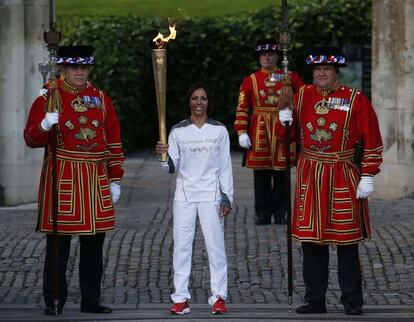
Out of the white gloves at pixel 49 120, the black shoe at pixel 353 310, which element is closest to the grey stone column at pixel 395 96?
the black shoe at pixel 353 310

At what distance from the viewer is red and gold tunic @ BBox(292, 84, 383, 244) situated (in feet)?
33.7

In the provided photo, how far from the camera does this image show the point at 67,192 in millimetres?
10375

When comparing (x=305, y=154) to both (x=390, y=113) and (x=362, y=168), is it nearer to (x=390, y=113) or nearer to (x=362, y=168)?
(x=362, y=168)

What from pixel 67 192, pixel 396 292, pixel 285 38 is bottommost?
pixel 396 292

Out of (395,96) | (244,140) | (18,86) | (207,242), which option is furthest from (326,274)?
(18,86)

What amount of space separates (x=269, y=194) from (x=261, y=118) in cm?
78

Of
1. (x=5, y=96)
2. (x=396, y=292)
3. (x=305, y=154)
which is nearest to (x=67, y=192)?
(x=305, y=154)

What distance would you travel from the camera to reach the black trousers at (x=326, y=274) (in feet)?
34.0

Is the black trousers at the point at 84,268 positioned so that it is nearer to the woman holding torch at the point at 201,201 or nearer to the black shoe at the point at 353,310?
the woman holding torch at the point at 201,201

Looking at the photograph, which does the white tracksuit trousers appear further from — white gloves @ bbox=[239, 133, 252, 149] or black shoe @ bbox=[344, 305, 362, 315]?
white gloves @ bbox=[239, 133, 252, 149]

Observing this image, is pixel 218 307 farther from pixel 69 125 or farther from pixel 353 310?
pixel 69 125

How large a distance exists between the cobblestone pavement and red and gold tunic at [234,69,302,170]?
26.7 inches

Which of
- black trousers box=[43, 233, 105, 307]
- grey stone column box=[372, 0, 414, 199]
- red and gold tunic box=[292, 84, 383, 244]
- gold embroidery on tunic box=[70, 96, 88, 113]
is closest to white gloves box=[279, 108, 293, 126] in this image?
red and gold tunic box=[292, 84, 383, 244]

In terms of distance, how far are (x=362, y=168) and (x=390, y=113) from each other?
639 cm
